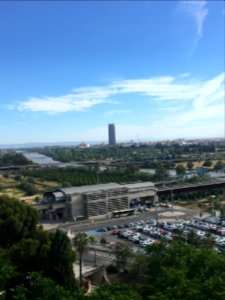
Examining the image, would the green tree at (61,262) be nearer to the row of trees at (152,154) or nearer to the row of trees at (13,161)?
the row of trees at (152,154)

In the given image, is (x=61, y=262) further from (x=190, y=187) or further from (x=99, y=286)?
(x=190, y=187)

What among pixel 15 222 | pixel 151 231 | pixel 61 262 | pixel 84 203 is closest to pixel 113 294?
pixel 61 262

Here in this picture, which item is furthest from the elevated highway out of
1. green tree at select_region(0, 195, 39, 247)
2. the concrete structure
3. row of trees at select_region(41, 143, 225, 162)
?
row of trees at select_region(41, 143, 225, 162)

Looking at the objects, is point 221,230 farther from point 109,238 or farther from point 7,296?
point 7,296

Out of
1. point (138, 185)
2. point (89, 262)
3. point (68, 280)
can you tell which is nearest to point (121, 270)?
point (89, 262)

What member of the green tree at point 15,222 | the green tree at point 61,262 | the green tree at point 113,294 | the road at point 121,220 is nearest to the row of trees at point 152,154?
→ the road at point 121,220

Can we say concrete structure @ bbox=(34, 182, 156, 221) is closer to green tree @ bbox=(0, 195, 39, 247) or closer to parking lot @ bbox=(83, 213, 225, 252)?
parking lot @ bbox=(83, 213, 225, 252)
